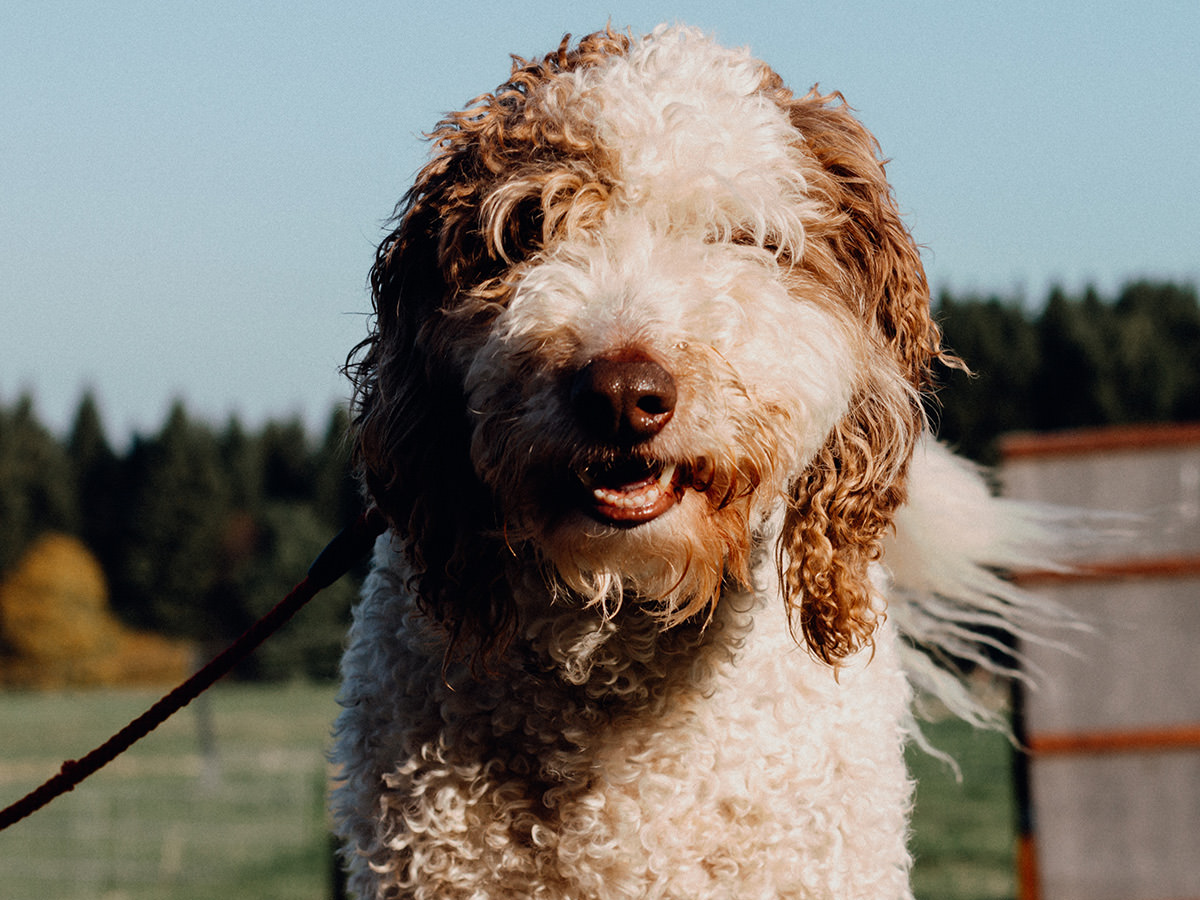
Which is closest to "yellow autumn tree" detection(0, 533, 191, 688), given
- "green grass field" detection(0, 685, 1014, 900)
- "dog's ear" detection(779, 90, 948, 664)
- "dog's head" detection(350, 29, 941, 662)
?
"green grass field" detection(0, 685, 1014, 900)

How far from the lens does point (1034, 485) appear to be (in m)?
7.06

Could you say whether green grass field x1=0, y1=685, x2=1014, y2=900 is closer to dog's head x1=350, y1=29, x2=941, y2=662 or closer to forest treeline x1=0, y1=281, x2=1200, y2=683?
dog's head x1=350, y1=29, x2=941, y2=662

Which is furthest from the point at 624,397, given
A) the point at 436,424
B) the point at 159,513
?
the point at 159,513

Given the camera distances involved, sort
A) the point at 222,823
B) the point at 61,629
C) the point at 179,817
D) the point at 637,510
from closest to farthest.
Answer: the point at 637,510 < the point at 222,823 < the point at 179,817 < the point at 61,629

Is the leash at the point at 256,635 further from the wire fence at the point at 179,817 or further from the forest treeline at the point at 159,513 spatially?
the forest treeline at the point at 159,513

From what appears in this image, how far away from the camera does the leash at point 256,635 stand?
312 centimetres

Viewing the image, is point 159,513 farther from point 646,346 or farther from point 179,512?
point 646,346

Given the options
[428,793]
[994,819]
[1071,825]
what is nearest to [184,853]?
[994,819]

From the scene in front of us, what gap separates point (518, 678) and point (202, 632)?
233 feet

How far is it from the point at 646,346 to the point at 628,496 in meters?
0.27

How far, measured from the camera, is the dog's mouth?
243 centimetres

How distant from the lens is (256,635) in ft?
10.5

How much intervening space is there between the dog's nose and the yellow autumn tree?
67.9m

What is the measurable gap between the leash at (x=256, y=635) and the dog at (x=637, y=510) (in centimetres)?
16
